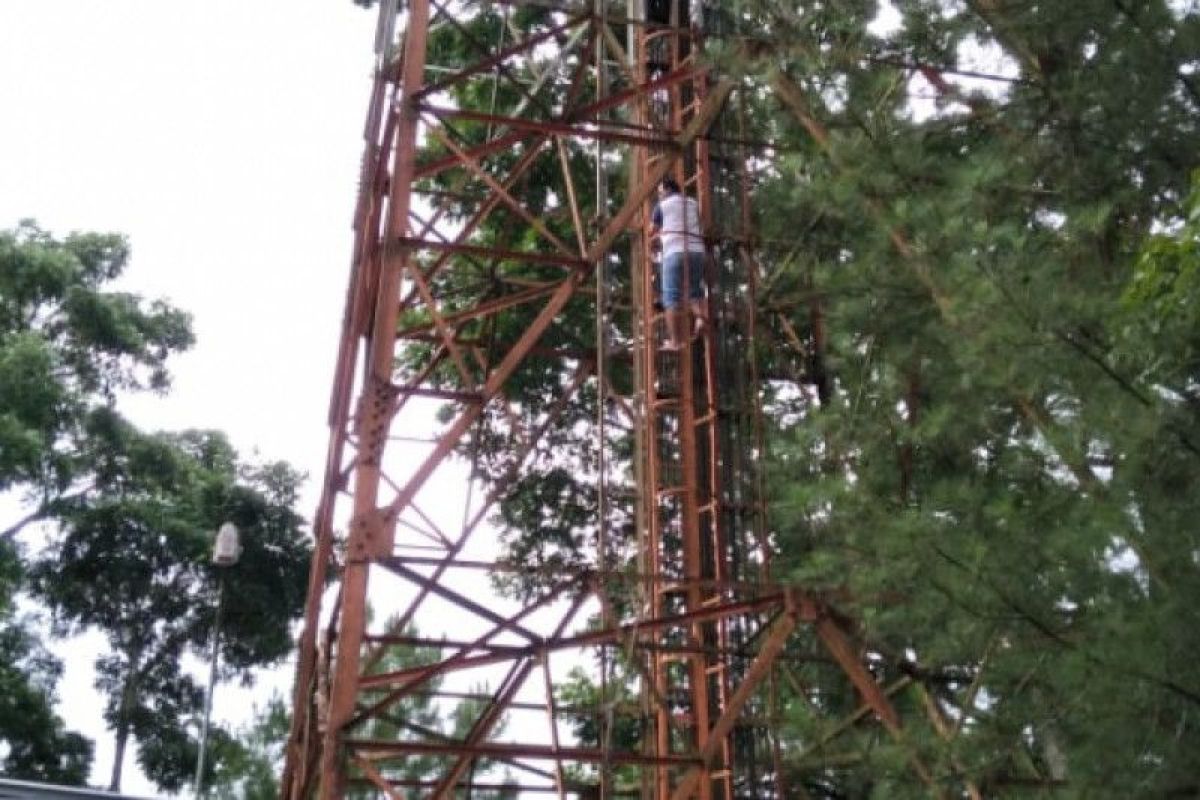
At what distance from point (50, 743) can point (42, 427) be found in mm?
5344

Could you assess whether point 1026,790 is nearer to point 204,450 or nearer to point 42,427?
point 42,427

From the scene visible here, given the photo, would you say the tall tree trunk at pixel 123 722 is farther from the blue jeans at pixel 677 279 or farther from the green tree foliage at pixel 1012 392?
the green tree foliage at pixel 1012 392

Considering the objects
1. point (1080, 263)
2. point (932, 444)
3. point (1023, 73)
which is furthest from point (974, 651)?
point (1023, 73)

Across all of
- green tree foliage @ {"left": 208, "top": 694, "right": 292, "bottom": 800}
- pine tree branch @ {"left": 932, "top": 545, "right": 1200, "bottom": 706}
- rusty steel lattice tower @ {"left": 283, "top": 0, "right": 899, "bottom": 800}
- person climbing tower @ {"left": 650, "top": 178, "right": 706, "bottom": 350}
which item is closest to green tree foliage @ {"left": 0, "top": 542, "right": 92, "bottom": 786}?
green tree foliage @ {"left": 208, "top": 694, "right": 292, "bottom": 800}

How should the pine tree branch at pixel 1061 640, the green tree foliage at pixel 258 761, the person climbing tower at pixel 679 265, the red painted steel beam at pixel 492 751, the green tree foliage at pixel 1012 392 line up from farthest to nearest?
1. the green tree foliage at pixel 258 761
2. the person climbing tower at pixel 679 265
3. the red painted steel beam at pixel 492 751
4. the green tree foliage at pixel 1012 392
5. the pine tree branch at pixel 1061 640

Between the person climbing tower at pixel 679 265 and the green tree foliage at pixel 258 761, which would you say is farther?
the green tree foliage at pixel 258 761

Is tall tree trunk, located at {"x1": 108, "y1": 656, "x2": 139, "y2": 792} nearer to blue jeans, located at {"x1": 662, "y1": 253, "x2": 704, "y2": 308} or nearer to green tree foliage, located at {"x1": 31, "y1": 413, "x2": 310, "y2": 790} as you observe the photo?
green tree foliage, located at {"x1": 31, "y1": 413, "x2": 310, "y2": 790}

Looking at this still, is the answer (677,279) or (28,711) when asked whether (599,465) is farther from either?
(28,711)

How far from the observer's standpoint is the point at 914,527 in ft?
16.8

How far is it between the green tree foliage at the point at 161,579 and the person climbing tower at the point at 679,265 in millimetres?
15606

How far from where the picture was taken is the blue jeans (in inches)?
407

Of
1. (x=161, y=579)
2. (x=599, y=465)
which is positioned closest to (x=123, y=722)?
(x=161, y=579)

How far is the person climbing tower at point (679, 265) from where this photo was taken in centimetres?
1032

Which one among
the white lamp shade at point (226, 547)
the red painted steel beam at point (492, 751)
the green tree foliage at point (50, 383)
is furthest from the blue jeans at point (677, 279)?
the green tree foliage at point (50, 383)
